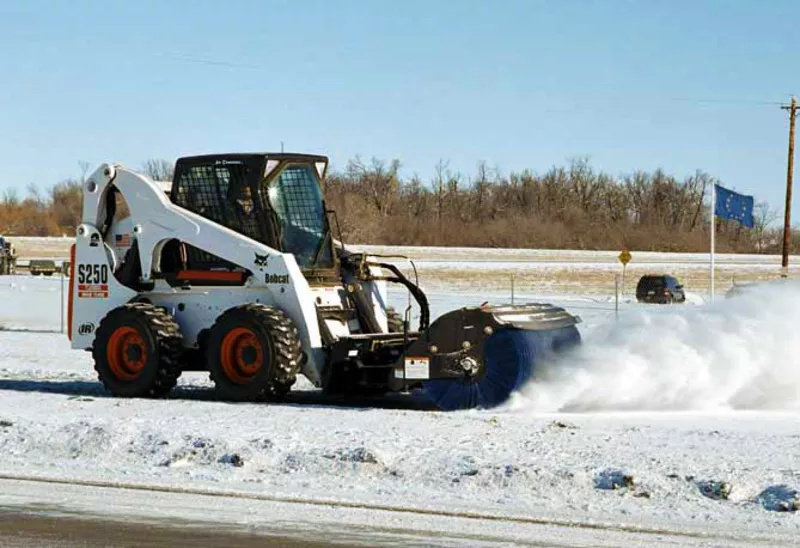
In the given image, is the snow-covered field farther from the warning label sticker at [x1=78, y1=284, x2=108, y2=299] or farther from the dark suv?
the warning label sticker at [x1=78, y1=284, x2=108, y2=299]

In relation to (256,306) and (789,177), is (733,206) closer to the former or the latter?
(789,177)

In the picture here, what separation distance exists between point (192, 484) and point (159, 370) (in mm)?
5083

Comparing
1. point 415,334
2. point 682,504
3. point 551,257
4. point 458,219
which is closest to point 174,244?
point 415,334

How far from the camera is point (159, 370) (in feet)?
48.1

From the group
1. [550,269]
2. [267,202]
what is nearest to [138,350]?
[267,202]

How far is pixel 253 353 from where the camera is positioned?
1416cm

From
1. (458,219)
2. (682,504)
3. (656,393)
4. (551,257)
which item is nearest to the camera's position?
(682,504)

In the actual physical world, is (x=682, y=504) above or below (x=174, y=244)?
below

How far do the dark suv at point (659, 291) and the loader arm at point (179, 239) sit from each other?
32427mm

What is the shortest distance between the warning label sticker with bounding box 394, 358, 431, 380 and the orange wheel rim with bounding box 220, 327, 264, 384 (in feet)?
5.31

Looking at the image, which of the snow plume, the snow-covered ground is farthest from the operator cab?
the snow plume

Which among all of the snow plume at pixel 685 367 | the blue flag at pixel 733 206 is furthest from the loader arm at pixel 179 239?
the blue flag at pixel 733 206

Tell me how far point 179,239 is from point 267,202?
1.18 m

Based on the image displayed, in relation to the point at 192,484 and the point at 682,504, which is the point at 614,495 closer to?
the point at 682,504
